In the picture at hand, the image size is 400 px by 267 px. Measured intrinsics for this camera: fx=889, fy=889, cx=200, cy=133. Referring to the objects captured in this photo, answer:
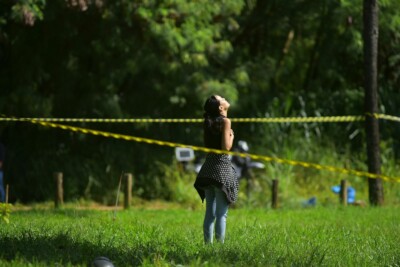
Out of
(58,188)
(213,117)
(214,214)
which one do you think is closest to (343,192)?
(58,188)

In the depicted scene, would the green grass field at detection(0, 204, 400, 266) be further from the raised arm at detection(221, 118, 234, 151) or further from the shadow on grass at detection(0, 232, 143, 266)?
the raised arm at detection(221, 118, 234, 151)

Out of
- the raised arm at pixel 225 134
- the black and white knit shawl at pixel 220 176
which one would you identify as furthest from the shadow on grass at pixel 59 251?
the raised arm at pixel 225 134

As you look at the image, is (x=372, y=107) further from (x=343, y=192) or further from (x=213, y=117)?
A: (x=213, y=117)

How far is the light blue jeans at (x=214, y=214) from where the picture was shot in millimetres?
8930

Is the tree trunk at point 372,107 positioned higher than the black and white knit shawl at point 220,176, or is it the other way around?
the tree trunk at point 372,107

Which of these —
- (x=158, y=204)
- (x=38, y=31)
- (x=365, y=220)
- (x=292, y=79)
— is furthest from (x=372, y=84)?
(x=292, y=79)

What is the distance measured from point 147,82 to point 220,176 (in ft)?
32.9

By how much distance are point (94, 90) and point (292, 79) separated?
787 centimetres

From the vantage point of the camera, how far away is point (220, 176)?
8852 mm

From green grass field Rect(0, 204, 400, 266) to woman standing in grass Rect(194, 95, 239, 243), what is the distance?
0.28m

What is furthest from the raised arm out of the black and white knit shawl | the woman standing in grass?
the black and white knit shawl

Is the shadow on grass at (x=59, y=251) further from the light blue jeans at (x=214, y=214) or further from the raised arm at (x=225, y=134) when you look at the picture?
the raised arm at (x=225, y=134)

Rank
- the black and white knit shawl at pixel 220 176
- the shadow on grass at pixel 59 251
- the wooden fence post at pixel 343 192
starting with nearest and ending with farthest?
the shadow on grass at pixel 59 251, the black and white knit shawl at pixel 220 176, the wooden fence post at pixel 343 192

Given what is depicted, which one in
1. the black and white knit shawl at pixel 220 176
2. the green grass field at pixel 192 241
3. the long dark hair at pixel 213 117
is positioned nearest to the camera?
the green grass field at pixel 192 241
